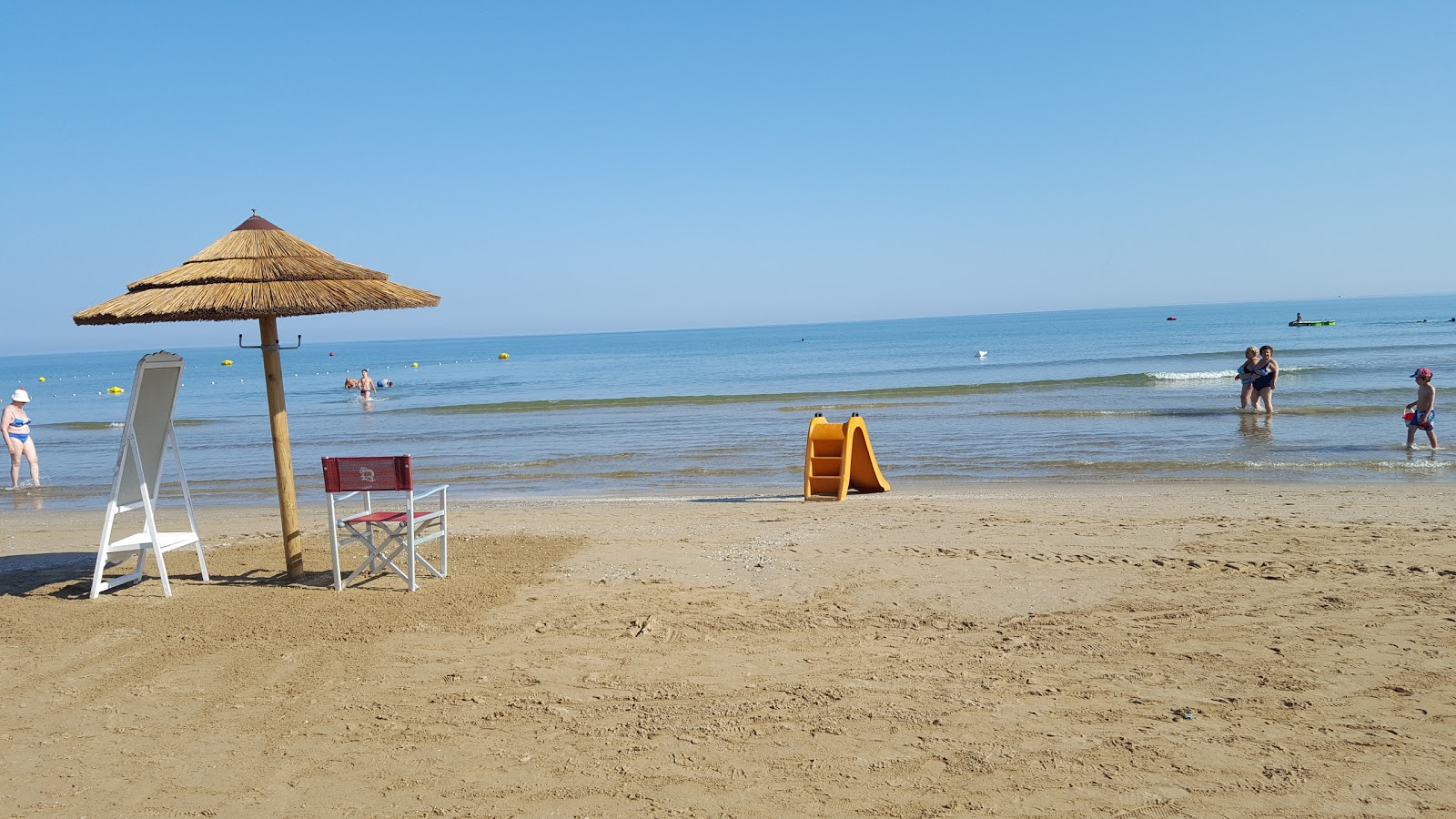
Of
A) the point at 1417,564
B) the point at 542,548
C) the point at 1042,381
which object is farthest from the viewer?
the point at 1042,381

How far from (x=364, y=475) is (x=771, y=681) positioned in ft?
10.9

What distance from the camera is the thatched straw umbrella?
6.42 m

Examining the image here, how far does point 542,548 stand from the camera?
8227 millimetres

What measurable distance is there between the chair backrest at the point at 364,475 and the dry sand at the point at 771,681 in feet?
2.45

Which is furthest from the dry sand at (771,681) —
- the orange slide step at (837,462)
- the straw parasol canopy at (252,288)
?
the orange slide step at (837,462)

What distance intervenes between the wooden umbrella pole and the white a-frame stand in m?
0.59

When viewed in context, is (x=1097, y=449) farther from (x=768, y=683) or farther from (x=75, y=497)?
(x=75, y=497)

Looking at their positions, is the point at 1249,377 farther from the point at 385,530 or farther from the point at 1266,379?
the point at 385,530

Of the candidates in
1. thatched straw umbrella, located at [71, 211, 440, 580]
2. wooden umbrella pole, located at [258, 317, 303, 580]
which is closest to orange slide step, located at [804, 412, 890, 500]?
thatched straw umbrella, located at [71, 211, 440, 580]

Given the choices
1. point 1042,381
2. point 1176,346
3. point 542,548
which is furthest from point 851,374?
point 542,548

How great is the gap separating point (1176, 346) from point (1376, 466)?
48483mm

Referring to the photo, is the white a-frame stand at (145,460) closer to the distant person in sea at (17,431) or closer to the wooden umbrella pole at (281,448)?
the wooden umbrella pole at (281,448)

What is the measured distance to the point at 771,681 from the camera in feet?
16.2

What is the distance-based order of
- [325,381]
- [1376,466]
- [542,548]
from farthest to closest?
1. [325,381]
2. [1376,466]
3. [542,548]
